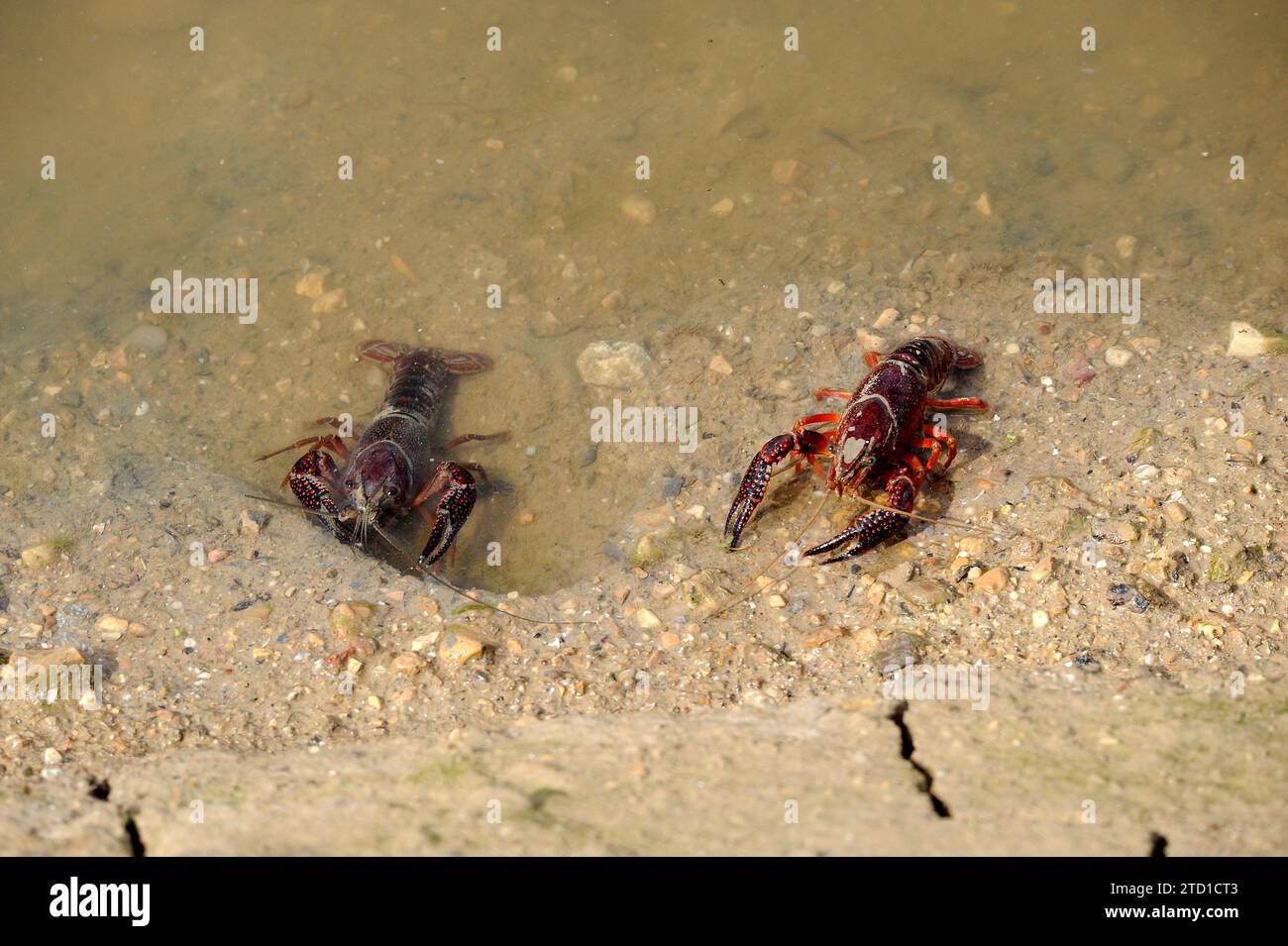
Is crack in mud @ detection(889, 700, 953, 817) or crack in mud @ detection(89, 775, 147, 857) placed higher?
crack in mud @ detection(889, 700, 953, 817)

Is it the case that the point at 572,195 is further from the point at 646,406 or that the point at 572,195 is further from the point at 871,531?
the point at 871,531

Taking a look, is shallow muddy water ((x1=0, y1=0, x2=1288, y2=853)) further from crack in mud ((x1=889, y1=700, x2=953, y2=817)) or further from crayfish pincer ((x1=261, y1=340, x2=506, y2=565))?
crayfish pincer ((x1=261, y1=340, x2=506, y2=565))

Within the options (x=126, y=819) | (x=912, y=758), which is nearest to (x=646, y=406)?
(x=912, y=758)

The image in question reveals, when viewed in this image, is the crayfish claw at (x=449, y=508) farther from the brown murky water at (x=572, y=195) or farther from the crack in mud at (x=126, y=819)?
the crack in mud at (x=126, y=819)

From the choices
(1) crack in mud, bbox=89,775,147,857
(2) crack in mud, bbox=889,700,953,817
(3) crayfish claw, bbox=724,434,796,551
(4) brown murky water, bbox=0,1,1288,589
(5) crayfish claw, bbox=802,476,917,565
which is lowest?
(1) crack in mud, bbox=89,775,147,857

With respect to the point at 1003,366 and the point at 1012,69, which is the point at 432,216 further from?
the point at 1012,69

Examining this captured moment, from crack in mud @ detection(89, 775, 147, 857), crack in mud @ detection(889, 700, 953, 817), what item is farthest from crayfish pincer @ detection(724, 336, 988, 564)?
crack in mud @ detection(89, 775, 147, 857)
